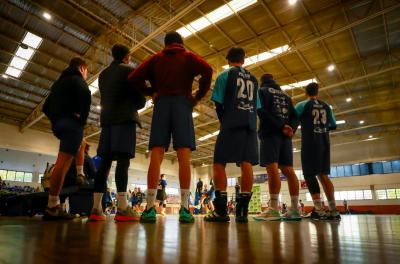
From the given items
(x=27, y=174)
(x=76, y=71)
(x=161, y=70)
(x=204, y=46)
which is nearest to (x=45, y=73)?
(x=204, y=46)

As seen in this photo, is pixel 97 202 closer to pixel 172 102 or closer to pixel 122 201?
pixel 122 201

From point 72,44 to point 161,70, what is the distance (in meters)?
8.94

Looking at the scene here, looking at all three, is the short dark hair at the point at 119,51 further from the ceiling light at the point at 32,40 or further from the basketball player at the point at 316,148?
the ceiling light at the point at 32,40

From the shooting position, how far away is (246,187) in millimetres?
2568

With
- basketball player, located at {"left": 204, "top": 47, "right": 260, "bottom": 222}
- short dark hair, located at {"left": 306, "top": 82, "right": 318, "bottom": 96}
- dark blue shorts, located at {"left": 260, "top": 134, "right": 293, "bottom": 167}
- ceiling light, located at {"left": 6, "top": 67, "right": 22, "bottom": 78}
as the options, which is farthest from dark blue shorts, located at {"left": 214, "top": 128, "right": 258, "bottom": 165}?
ceiling light, located at {"left": 6, "top": 67, "right": 22, "bottom": 78}

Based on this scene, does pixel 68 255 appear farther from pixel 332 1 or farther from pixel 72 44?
pixel 72 44

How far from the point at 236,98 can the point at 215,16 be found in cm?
677

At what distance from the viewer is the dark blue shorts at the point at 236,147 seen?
99.2 inches

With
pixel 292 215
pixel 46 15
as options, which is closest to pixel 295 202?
pixel 292 215

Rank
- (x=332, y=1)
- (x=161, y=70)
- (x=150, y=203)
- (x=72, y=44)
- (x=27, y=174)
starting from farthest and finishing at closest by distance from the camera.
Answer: (x=27, y=174) → (x=72, y=44) → (x=332, y=1) → (x=161, y=70) → (x=150, y=203)

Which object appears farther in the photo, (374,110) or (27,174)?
(27,174)

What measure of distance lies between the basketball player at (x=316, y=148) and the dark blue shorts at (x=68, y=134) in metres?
2.56

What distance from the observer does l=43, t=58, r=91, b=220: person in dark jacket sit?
2580 mm

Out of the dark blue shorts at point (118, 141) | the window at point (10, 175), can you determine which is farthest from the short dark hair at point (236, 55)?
the window at point (10, 175)
